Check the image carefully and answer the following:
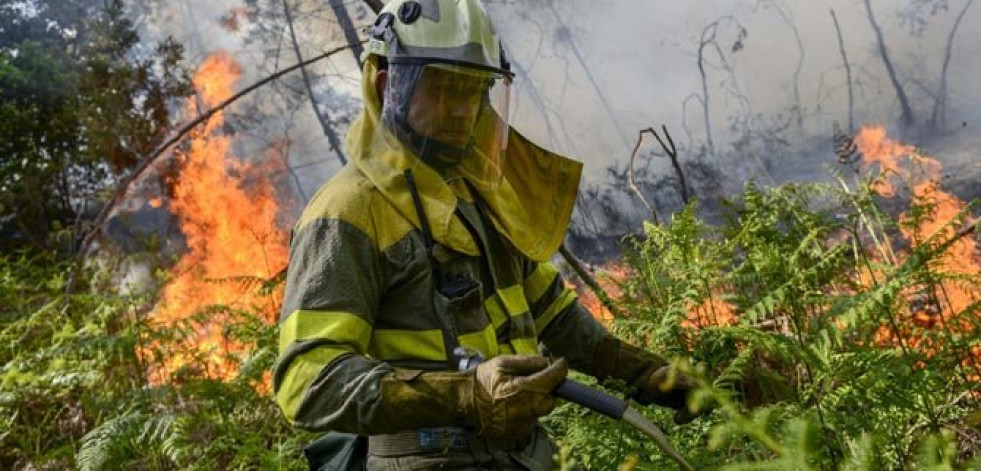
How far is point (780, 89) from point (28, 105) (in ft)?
32.2

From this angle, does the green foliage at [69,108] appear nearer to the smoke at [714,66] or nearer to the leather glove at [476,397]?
the smoke at [714,66]

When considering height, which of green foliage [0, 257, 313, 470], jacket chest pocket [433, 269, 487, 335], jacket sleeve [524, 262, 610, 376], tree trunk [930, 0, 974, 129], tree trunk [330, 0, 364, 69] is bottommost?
green foliage [0, 257, 313, 470]

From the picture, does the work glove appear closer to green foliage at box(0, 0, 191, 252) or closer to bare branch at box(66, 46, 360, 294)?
bare branch at box(66, 46, 360, 294)

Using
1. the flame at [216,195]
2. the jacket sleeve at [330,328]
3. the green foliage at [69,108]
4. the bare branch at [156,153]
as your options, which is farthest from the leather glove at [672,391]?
the green foliage at [69,108]

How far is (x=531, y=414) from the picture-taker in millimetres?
1940

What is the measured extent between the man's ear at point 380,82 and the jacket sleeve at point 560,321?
2.50 feet

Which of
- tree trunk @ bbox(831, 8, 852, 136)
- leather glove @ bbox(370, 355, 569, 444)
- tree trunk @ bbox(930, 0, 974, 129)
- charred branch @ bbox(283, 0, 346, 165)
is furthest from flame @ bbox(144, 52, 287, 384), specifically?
leather glove @ bbox(370, 355, 569, 444)

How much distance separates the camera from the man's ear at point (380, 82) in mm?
2654

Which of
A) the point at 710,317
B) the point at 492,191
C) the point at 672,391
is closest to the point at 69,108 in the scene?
the point at 710,317

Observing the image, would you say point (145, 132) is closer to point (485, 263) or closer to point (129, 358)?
point (129, 358)

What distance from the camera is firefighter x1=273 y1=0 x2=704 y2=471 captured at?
6.61 feet

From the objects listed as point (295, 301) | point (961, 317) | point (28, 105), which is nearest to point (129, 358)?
point (295, 301)

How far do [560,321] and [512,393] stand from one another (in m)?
1.00

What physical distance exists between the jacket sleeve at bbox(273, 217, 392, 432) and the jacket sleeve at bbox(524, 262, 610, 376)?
75 cm
